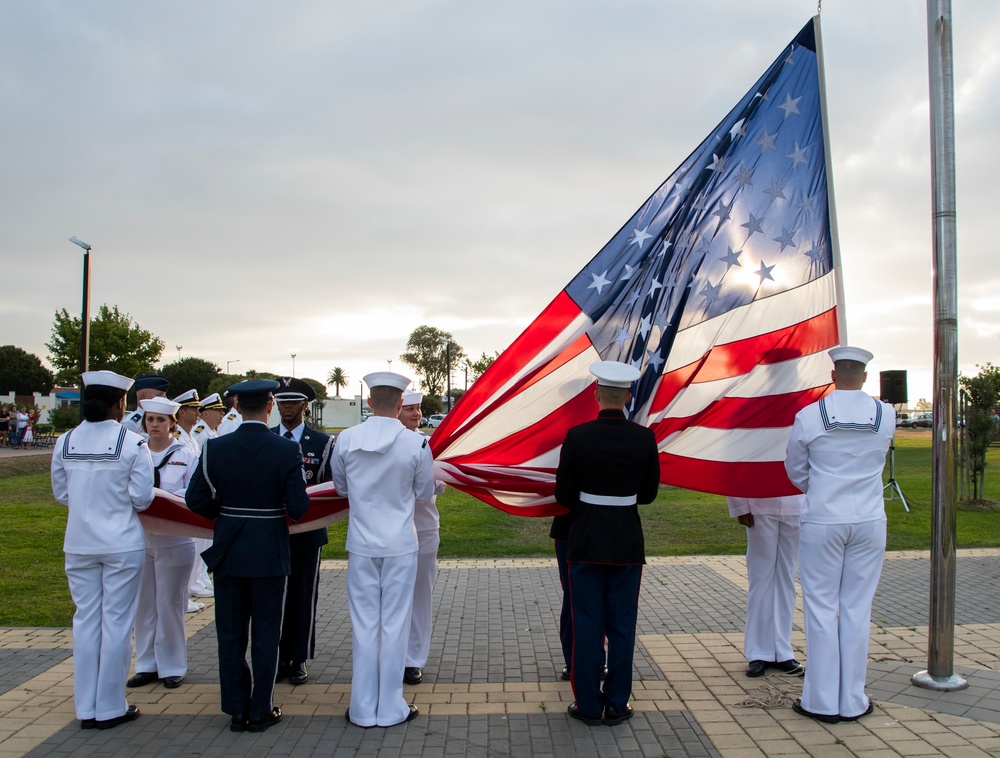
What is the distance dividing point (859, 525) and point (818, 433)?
570 millimetres

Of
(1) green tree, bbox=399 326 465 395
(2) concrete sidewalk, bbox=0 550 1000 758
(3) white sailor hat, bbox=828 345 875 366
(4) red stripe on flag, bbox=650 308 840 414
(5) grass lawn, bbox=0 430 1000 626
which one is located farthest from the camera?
(1) green tree, bbox=399 326 465 395

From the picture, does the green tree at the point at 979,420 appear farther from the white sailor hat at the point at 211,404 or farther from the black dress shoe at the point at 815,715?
the white sailor hat at the point at 211,404

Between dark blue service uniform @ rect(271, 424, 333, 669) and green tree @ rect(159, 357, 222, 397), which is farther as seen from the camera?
green tree @ rect(159, 357, 222, 397)

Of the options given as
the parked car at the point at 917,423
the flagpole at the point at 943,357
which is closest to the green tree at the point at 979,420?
the flagpole at the point at 943,357

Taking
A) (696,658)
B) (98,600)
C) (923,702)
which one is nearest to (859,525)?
(923,702)

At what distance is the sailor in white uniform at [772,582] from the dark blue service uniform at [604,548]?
1271 millimetres

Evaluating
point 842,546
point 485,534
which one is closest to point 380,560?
point 842,546

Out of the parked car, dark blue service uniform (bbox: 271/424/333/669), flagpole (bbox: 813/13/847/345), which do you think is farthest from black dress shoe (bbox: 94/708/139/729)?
the parked car

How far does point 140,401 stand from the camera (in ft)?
19.7

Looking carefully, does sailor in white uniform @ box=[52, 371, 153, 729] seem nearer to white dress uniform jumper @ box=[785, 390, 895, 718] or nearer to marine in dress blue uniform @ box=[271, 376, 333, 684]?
marine in dress blue uniform @ box=[271, 376, 333, 684]

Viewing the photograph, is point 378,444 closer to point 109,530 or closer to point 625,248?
point 109,530

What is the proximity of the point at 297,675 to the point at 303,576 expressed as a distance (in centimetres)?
69

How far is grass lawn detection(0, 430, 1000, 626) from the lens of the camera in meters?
7.89

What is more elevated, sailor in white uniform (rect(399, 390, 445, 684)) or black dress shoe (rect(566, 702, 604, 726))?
sailor in white uniform (rect(399, 390, 445, 684))
